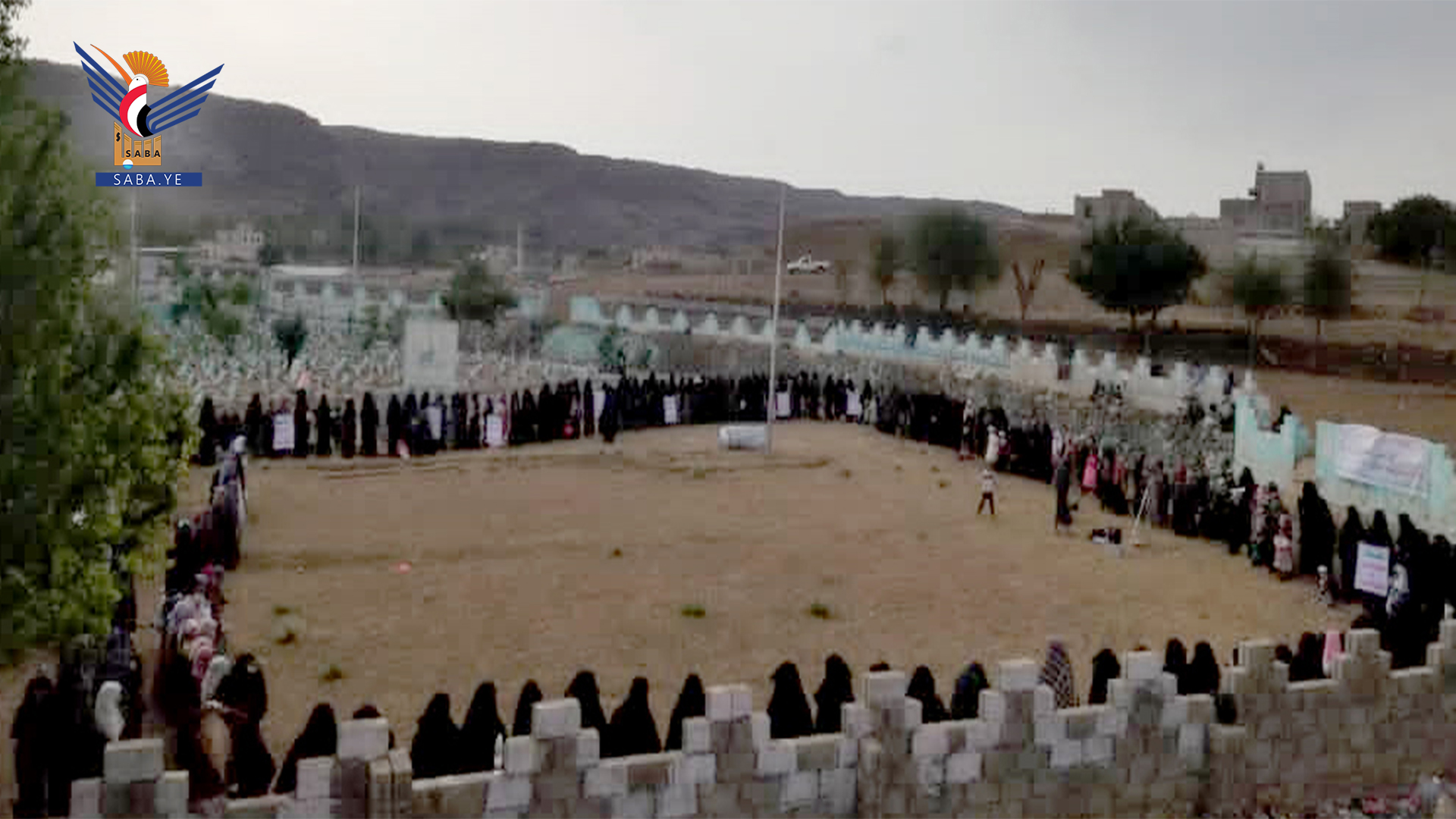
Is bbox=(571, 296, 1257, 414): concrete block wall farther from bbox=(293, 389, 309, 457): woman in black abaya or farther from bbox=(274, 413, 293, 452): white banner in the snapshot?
bbox=(274, 413, 293, 452): white banner

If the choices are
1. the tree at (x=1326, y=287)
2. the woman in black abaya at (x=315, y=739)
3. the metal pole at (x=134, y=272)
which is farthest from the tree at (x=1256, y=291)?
the woman in black abaya at (x=315, y=739)

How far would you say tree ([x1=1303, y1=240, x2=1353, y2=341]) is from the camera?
42.1 meters

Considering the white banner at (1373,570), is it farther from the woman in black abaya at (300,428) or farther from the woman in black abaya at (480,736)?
the woman in black abaya at (300,428)

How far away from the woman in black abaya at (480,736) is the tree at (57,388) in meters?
2.13

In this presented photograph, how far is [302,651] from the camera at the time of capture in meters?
12.6

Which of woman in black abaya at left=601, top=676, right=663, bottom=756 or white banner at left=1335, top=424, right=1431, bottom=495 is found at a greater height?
white banner at left=1335, top=424, right=1431, bottom=495

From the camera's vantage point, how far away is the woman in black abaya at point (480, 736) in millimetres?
8484

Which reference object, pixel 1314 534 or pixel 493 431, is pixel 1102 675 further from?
pixel 493 431

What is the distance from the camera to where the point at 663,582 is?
15703mm

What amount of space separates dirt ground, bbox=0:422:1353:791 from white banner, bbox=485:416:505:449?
1.58 meters

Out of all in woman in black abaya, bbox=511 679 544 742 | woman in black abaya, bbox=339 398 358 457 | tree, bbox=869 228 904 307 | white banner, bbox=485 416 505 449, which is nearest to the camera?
woman in black abaya, bbox=511 679 544 742

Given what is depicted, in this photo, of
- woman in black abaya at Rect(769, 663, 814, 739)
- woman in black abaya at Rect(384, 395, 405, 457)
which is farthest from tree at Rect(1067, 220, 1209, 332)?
woman in black abaya at Rect(769, 663, 814, 739)

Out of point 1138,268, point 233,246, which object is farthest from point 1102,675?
point 233,246

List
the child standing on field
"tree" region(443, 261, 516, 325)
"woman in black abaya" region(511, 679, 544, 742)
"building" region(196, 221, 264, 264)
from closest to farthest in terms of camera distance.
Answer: "woman in black abaya" region(511, 679, 544, 742)
the child standing on field
"tree" region(443, 261, 516, 325)
"building" region(196, 221, 264, 264)
